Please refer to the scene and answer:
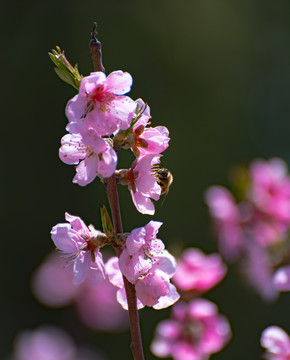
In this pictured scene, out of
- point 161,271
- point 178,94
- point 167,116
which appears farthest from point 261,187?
point 178,94

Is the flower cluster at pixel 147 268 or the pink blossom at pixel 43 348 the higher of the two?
the flower cluster at pixel 147 268

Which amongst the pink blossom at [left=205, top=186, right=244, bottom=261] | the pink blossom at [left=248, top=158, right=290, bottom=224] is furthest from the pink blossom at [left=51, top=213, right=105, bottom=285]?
the pink blossom at [left=248, top=158, right=290, bottom=224]

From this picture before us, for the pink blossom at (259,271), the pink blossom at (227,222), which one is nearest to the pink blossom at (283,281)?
the pink blossom at (259,271)

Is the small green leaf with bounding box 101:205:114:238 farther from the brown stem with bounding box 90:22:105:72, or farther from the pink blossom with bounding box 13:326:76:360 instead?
the pink blossom with bounding box 13:326:76:360

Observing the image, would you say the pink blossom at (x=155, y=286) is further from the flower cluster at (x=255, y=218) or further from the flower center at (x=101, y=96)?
the flower cluster at (x=255, y=218)

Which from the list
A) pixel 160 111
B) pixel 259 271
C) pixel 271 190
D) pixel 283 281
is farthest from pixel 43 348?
pixel 160 111

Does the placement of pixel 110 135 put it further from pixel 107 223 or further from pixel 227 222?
pixel 227 222
